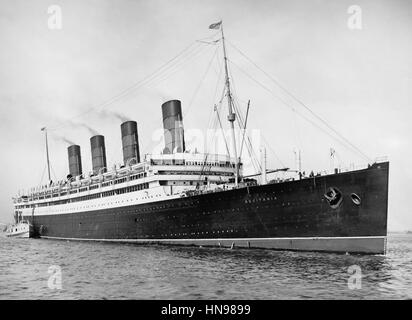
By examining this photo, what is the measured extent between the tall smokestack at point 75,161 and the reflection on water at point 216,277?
31.7m

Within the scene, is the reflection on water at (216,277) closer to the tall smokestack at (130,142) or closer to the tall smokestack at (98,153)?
the tall smokestack at (130,142)

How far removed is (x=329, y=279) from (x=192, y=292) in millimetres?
5432

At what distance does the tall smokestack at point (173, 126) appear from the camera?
36.2 meters

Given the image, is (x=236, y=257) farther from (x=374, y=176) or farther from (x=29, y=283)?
(x=29, y=283)

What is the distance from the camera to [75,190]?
161 ft

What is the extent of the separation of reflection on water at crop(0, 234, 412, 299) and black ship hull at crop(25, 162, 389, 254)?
1.04 metres

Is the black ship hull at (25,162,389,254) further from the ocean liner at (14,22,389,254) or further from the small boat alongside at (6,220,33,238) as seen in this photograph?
the small boat alongside at (6,220,33,238)

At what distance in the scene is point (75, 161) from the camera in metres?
54.9

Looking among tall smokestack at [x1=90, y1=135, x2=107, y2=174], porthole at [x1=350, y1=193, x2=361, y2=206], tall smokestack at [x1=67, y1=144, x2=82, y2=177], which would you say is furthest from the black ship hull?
tall smokestack at [x1=67, y1=144, x2=82, y2=177]

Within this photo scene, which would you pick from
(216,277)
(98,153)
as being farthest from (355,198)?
(98,153)

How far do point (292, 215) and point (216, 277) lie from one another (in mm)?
9042

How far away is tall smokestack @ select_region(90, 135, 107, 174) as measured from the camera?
4856cm
